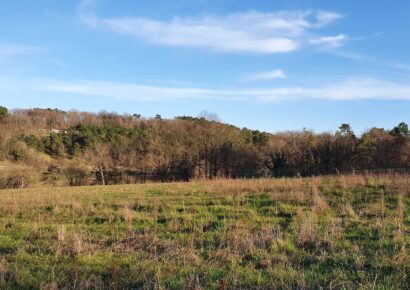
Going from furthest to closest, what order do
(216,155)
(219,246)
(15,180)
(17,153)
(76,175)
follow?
(17,153) → (216,155) → (76,175) → (15,180) → (219,246)

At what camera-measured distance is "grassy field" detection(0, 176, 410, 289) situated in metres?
5.92

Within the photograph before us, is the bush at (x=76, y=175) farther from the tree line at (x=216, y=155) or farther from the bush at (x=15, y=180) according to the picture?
the bush at (x=15, y=180)

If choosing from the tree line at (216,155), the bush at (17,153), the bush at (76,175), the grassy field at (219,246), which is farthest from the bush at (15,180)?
the grassy field at (219,246)

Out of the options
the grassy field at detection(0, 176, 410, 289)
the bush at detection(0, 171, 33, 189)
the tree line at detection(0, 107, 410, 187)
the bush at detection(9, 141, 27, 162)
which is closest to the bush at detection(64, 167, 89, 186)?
the tree line at detection(0, 107, 410, 187)

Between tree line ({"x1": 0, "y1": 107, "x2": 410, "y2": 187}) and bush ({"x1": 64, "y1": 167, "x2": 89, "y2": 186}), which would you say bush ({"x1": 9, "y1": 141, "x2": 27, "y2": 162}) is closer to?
tree line ({"x1": 0, "y1": 107, "x2": 410, "y2": 187})

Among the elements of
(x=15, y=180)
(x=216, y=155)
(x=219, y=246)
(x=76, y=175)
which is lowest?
(x=15, y=180)

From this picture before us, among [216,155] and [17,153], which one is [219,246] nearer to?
[216,155]

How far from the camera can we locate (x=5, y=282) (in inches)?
241

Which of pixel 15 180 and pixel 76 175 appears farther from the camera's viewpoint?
pixel 76 175

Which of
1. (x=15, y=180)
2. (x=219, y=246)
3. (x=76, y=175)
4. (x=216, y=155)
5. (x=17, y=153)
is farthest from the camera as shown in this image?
(x=17, y=153)

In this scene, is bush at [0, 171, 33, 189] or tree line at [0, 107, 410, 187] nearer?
bush at [0, 171, 33, 189]

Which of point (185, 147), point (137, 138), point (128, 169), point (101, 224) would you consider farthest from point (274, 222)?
point (137, 138)

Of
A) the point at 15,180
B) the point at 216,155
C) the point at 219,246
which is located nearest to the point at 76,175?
the point at 15,180

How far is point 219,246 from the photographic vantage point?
7750mm
